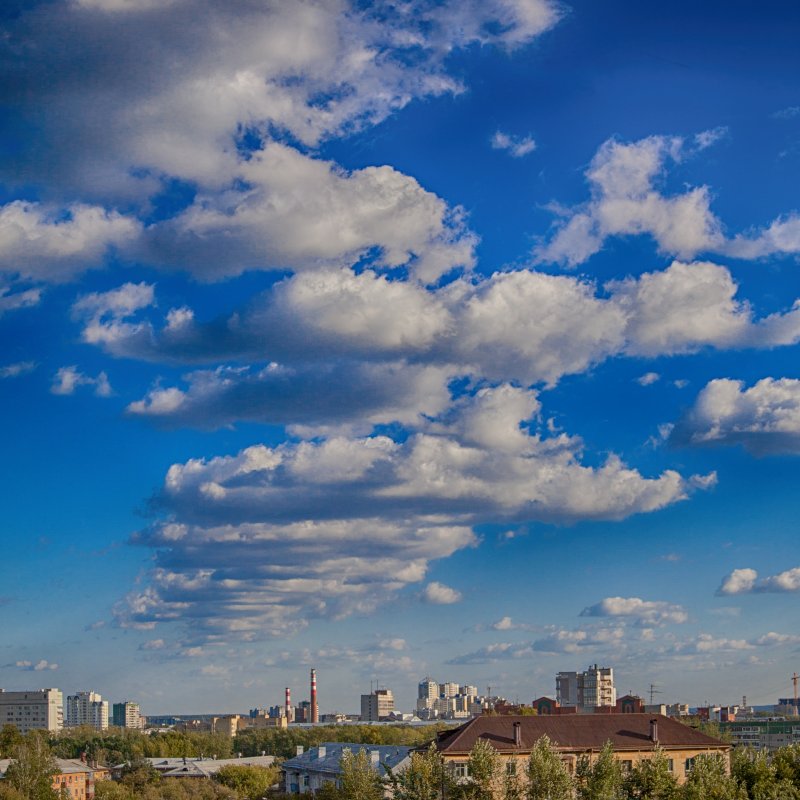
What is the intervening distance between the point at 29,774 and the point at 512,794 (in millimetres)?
48430

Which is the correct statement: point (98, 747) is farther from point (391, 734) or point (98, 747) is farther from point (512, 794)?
point (512, 794)

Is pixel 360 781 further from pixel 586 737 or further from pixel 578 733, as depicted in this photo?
pixel 586 737

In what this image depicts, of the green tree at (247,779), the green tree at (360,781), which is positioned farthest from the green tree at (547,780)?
the green tree at (247,779)

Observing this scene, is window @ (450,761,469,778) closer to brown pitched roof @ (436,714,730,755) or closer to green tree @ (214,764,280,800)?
brown pitched roof @ (436,714,730,755)

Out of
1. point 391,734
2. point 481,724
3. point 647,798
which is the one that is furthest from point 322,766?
point 391,734

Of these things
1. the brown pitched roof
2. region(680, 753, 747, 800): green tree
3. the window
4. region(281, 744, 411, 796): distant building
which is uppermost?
the brown pitched roof

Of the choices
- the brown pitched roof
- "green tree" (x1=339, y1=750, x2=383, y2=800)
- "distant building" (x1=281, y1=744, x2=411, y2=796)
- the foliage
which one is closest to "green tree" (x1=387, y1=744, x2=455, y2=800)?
"green tree" (x1=339, y1=750, x2=383, y2=800)

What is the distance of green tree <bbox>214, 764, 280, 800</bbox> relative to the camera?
133 m

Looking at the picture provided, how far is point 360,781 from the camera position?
272 ft

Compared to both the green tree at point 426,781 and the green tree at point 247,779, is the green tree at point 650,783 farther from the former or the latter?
the green tree at point 247,779

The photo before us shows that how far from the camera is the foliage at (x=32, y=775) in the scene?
10025 centimetres

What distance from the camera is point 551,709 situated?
141125mm

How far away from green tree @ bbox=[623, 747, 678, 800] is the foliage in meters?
51.1

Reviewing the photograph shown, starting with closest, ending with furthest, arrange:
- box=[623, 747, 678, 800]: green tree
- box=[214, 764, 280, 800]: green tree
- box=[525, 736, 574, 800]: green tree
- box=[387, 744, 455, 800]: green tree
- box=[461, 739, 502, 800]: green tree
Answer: box=[623, 747, 678, 800]: green tree, box=[525, 736, 574, 800]: green tree, box=[461, 739, 502, 800]: green tree, box=[387, 744, 455, 800]: green tree, box=[214, 764, 280, 800]: green tree
